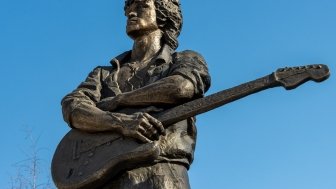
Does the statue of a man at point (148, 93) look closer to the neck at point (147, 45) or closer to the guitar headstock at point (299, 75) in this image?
the neck at point (147, 45)

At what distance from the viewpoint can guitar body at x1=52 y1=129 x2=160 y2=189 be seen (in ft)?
15.0

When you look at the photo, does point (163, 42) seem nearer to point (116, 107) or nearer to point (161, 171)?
point (116, 107)

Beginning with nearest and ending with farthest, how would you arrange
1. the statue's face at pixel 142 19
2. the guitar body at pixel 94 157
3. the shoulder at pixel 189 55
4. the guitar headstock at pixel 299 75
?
the guitar body at pixel 94 157
the guitar headstock at pixel 299 75
the shoulder at pixel 189 55
the statue's face at pixel 142 19

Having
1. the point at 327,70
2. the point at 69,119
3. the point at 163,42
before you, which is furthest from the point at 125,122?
the point at 327,70

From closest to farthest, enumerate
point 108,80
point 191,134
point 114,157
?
point 114,157 < point 191,134 < point 108,80

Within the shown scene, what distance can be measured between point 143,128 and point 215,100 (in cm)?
50

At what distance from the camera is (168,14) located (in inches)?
214

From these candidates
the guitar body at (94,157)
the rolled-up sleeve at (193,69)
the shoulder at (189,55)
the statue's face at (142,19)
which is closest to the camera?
the guitar body at (94,157)

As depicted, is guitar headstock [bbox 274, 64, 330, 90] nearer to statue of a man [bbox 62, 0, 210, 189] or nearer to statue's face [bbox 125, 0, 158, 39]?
statue of a man [bbox 62, 0, 210, 189]

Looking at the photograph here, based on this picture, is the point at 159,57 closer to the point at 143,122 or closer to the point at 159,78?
the point at 159,78

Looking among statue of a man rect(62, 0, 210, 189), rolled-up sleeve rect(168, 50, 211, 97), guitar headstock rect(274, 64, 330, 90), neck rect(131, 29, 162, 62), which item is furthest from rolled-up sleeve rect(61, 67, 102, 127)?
guitar headstock rect(274, 64, 330, 90)

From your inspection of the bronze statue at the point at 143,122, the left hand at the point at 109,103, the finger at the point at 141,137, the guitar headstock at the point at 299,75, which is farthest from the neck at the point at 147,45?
the guitar headstock at the point at 299,75

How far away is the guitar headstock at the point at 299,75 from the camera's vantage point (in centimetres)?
466

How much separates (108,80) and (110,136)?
0.62 meters
